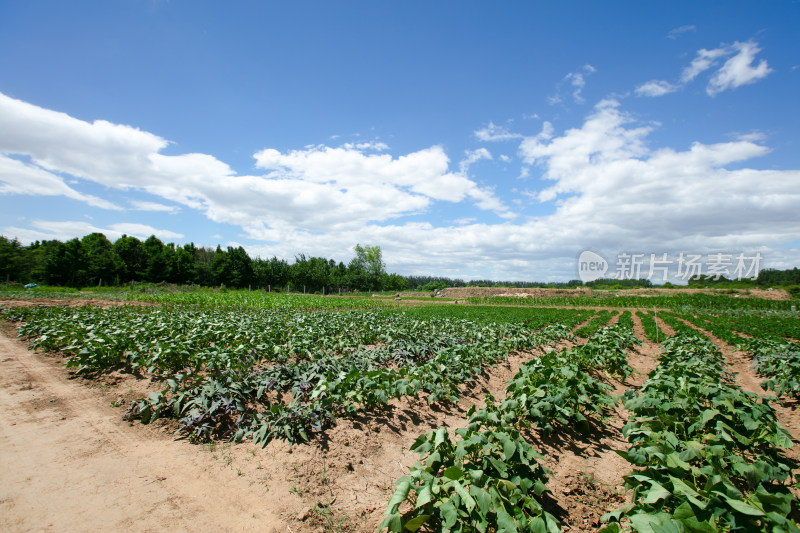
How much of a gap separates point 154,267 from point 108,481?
60.1 metres

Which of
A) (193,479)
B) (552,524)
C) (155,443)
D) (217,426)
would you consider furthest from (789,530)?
(155,443)

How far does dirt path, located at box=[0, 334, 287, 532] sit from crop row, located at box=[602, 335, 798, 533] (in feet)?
9.91

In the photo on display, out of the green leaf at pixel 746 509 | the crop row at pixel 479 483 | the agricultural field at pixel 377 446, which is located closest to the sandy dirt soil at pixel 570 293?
the agricultural field at pixel 377 446

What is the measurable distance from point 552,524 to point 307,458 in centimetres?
282

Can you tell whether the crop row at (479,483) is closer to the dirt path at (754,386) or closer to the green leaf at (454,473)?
the green leaf at (454,473)

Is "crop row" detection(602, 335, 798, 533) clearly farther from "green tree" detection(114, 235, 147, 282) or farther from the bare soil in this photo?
"green tree" detection(114, 235, 147, 282)

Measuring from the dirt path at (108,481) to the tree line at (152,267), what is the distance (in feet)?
154

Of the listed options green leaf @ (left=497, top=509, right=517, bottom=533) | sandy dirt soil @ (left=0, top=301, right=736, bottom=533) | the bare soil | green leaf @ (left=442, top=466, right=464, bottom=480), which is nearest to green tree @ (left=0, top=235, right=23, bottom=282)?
sandy dirt soil @ (left=0, top=301, right=736, bottom=533)

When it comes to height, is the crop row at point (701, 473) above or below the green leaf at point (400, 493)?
above

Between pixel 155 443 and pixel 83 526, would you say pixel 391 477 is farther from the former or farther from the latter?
pixel 155 443

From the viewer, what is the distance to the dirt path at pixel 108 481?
9.80 ft

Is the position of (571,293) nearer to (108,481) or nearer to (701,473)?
(701,473)

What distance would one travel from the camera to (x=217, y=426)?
458 cm

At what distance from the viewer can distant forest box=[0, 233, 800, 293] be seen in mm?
43156
